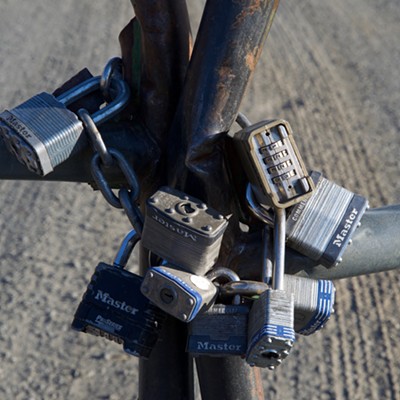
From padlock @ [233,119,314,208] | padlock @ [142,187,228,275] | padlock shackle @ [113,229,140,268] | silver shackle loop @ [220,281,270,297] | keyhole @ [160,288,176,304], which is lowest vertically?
padlock shackle @ [113,229,140,268]

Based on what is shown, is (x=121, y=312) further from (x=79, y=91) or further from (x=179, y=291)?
(x=79, y=91)

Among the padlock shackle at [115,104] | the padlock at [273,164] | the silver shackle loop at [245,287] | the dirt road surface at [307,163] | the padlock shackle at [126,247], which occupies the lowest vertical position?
the dirt road surface at [307,163]

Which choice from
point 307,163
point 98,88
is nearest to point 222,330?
point 98,88

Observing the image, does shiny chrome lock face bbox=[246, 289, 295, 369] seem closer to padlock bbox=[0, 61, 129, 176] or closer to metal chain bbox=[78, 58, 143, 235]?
metal chain bbox=[78, 58, 143, 235]

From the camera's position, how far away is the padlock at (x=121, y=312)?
1110 mm

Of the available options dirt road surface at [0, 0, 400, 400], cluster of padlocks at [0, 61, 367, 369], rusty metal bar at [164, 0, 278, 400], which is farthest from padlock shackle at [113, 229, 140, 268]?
dirt road surface at [0, 0, 400, 400]

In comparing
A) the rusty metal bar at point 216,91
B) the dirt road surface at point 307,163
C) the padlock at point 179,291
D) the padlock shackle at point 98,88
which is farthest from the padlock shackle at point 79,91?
the dirt road surface at point 307,163

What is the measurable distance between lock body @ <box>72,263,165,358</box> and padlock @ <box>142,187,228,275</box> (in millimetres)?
106

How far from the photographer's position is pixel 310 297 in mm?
1081

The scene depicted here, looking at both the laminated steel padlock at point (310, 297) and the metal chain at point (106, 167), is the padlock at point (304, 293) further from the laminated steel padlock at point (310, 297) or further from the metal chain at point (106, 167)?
the metal chain at point (106, 167)

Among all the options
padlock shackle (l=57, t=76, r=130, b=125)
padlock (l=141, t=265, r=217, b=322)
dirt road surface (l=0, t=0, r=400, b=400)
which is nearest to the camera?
padlock (l=141, t=265, r=217, b=322)

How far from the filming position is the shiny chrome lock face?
99 cm

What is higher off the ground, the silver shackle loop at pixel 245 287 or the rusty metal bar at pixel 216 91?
the rusty metal bar at pixel 216 91

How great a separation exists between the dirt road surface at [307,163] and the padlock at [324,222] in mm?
1589
